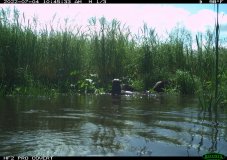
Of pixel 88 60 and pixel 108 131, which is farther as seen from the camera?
pixel 88 60

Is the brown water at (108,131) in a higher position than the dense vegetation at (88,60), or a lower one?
lower

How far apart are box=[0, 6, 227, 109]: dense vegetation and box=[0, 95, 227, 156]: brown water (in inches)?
92.6

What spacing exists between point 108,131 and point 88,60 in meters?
7.83

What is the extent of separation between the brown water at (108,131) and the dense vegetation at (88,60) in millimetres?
2352

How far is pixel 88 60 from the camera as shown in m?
13.0

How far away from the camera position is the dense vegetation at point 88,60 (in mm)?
10469

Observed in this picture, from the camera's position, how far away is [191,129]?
220 inches

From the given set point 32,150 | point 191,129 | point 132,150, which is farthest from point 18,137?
point 191,129

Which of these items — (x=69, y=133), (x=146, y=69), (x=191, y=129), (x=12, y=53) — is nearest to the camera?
(x=69, y=133)

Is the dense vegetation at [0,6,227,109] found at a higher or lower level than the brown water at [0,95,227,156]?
higher

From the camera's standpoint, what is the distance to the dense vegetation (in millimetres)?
10469

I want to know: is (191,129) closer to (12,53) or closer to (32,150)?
(32,150)

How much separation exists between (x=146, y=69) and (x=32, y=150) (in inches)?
375

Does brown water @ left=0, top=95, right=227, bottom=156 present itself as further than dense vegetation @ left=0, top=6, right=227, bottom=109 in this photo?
No
